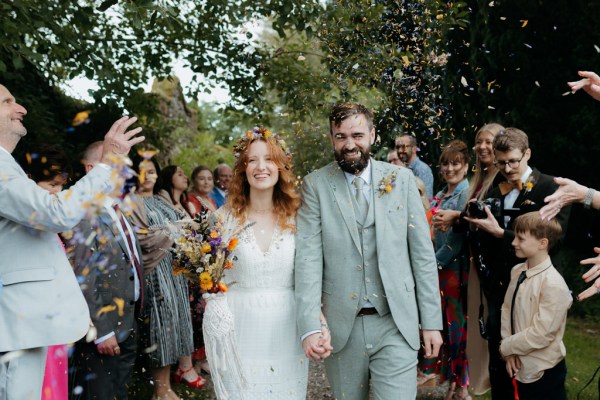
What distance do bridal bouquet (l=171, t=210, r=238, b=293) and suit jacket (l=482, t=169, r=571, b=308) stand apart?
1.93m

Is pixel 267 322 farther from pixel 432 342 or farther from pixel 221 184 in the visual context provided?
pixel 221 184

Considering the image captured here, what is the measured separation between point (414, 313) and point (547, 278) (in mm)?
1080

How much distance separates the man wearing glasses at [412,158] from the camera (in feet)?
21.9

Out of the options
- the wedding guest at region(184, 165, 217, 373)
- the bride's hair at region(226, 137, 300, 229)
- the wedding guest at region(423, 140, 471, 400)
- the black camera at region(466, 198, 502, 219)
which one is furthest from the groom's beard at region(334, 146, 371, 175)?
the wedding guest at region(184, 165, 217, 373)

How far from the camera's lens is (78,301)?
353 centimetres

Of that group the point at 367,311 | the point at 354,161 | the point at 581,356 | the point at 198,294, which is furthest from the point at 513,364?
the point at 581,356

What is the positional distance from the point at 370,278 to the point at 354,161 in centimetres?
67

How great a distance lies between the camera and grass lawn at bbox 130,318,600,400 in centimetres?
612

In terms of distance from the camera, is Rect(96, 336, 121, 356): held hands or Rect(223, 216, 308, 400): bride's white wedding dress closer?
Rect(223, 216, 308, 400): bride's white wedding dress

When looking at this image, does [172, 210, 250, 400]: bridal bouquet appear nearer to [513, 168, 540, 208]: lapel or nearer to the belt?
the belt

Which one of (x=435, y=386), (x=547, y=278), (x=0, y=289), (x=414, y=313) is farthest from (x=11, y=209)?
(x=435, y=386)

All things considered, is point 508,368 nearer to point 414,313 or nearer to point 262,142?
point 414,313

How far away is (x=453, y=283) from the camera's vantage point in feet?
18.5

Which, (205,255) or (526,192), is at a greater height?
(526,192)
